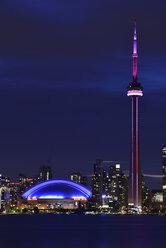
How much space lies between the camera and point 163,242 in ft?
315

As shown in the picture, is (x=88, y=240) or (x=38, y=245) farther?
(x=88, y=240)

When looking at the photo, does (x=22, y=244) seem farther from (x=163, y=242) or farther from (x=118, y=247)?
(x=163, y=242)

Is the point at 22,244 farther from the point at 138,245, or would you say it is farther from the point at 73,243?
the point at 138,245

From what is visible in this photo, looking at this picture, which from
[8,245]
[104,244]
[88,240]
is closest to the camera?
[8,245]

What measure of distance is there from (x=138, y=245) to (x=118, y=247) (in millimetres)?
3617

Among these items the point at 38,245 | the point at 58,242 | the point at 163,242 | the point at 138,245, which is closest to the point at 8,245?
the point at 38,245

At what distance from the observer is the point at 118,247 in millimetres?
86750

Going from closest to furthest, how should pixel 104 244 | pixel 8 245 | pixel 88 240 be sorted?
pixel 8 245, pixel 104 244, pixel 88 240

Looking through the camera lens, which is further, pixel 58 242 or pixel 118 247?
pixel 58 242

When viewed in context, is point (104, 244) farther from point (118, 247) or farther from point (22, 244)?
point (22, 244)

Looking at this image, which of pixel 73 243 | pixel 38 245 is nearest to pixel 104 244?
pixel 73 243

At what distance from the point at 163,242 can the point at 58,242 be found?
15229mm

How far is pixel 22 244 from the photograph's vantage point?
8969cm

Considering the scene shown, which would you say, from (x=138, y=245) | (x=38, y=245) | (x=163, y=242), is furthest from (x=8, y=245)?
(x=163, y=242)
